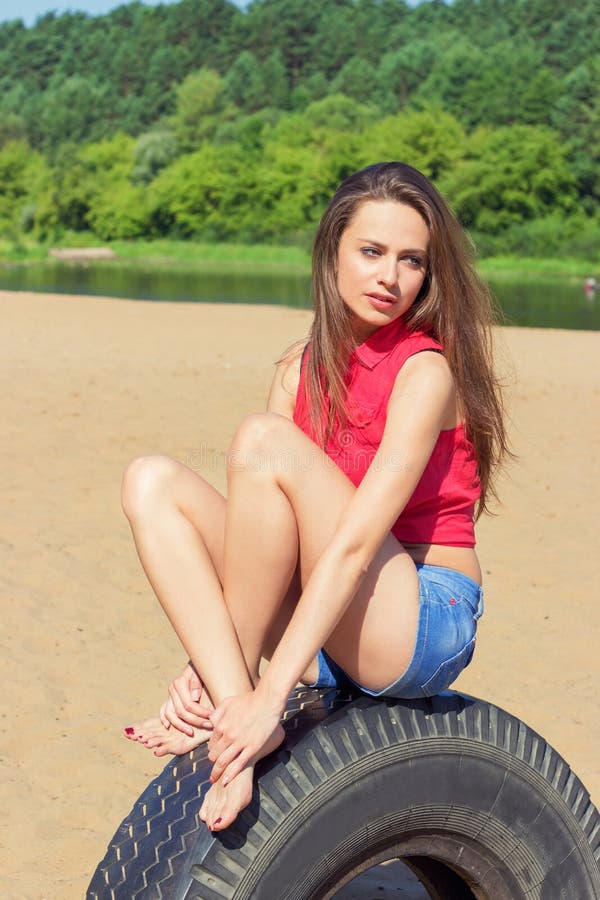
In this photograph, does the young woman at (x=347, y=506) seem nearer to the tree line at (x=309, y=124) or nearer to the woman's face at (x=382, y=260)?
the woman's face at (x=382, y=260)

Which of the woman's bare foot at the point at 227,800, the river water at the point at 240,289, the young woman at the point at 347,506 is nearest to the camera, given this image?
the woman's bare foot at the point at 227,800

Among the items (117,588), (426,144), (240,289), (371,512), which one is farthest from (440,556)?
(426,144)

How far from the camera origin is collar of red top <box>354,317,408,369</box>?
97.1 inches

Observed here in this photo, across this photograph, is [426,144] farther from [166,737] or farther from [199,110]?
[166,737]

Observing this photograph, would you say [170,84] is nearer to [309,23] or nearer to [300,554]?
[309,23]

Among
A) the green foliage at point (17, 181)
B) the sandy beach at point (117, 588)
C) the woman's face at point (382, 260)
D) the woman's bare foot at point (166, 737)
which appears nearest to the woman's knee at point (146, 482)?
the woman's bare foot at point (166, 737)

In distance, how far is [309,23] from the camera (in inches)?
4272

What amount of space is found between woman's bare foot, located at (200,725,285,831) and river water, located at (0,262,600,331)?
20083 mm

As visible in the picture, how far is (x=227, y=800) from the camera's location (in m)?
1.98

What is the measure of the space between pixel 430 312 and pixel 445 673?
79 cm

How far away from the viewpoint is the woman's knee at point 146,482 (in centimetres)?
229

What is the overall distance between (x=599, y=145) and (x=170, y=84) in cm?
5731

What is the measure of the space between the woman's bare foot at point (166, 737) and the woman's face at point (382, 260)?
0.97 m

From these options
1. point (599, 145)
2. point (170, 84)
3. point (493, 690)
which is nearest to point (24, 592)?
point (493, 690)
